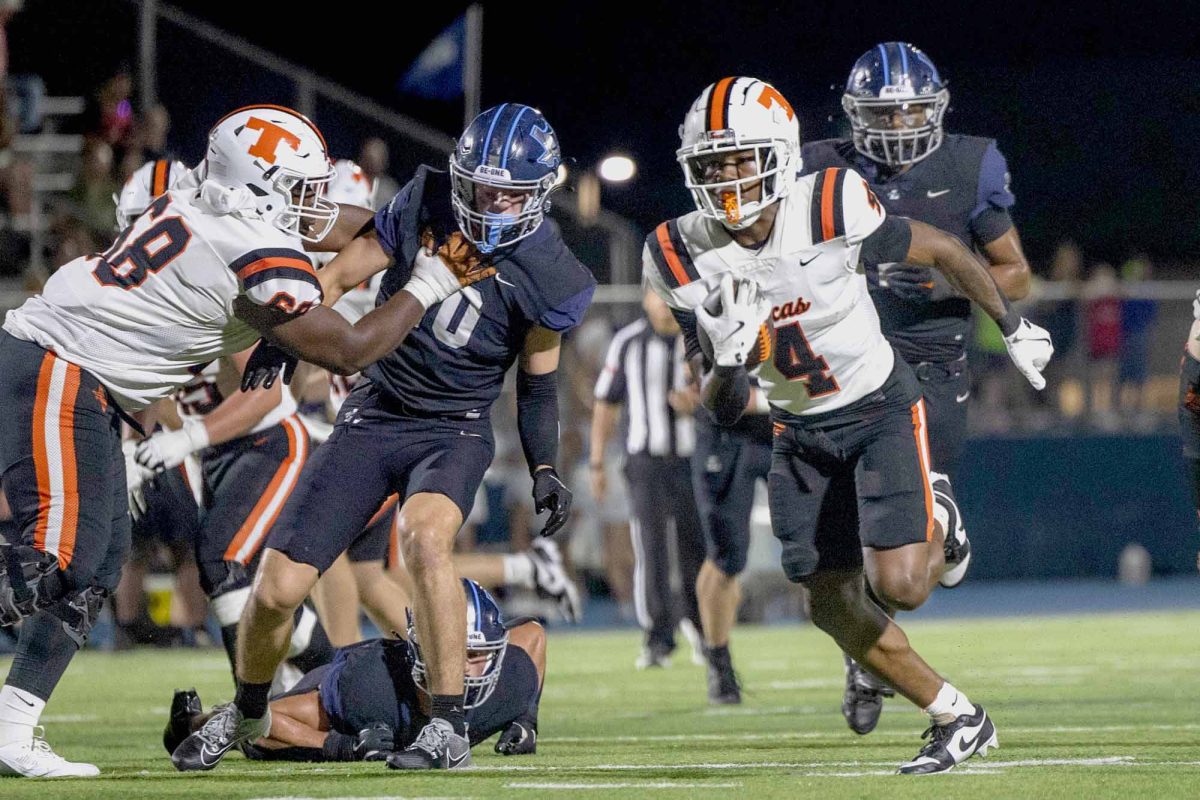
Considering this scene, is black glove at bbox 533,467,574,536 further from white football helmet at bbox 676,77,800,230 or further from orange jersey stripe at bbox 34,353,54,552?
orange jersey stripe at bbox 34,353,54,552

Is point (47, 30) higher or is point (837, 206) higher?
point (47, 30)

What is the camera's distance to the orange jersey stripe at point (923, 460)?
189 inches

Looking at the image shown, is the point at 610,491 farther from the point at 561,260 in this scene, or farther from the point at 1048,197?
the point at 1048,197

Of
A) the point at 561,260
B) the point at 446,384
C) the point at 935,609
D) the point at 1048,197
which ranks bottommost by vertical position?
the point at 935,609

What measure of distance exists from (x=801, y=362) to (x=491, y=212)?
93 cm

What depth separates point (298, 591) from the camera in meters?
4.61

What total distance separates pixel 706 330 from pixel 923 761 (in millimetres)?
Answer: 1174

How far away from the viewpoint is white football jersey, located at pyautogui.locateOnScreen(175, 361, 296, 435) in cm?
613

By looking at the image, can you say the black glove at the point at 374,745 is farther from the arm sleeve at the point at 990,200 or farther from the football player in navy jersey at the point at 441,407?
the arm sleeve at the point at 990,200

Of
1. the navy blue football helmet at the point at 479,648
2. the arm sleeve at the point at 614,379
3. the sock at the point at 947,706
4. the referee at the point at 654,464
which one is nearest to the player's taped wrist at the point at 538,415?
the navy blue football helmet at the point at 479,648

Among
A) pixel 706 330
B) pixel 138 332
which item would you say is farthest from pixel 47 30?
pixel 706 330

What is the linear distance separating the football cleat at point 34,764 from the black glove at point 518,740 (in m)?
1.12

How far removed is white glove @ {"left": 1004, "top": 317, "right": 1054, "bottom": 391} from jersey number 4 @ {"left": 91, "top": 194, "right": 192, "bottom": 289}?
2.23m

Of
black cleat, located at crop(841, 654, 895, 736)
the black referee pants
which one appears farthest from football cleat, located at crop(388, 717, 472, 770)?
the black referee pants
